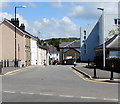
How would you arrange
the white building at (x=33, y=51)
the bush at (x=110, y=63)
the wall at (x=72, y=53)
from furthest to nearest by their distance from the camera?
the wall at (x=72, y=53)
the white building at (x=33, y=51)
the bush at (x=110, y=63)

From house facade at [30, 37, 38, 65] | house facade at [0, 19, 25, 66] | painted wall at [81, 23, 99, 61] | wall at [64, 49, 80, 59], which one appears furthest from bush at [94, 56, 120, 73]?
wall at [64, 49, 80, 59]

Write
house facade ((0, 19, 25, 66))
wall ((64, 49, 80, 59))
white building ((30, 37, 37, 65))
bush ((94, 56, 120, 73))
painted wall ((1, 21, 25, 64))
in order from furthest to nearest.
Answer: wall ((64, 49, 80, 59))
white building ((30, 37, 37, 65))
painted wall ((1, 21, 25, 64))
house facade ((0, 19, 25, 66))
bush ((94, 56, 120, 73))

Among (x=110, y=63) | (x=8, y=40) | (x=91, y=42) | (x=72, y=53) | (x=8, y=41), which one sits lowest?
(x=110, y=63)

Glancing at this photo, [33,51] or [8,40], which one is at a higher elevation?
[8,40]

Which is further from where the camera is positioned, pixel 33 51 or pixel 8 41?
pixel 33 51

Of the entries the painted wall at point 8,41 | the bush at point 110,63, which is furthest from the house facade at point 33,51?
the bush at point 110,63

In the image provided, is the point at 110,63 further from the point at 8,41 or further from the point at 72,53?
the point at 72,53

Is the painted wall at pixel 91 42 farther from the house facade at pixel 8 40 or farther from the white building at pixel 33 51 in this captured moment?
the house facade at pixel 8 40

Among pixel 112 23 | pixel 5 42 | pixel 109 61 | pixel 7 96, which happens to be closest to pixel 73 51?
pixel 112 23

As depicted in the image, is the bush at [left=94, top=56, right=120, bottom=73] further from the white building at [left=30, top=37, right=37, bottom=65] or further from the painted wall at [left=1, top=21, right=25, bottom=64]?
the white building at [left=30, top=37, right=37, bottom=65]

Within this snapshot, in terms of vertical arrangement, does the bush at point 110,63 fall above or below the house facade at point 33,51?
below

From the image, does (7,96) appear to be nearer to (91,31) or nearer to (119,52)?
(119,52)

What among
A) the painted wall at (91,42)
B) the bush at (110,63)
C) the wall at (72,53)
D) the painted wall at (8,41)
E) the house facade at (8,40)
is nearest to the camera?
the bush at (110,63)

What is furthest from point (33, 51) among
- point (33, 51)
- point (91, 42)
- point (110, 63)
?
point (110, 63)
